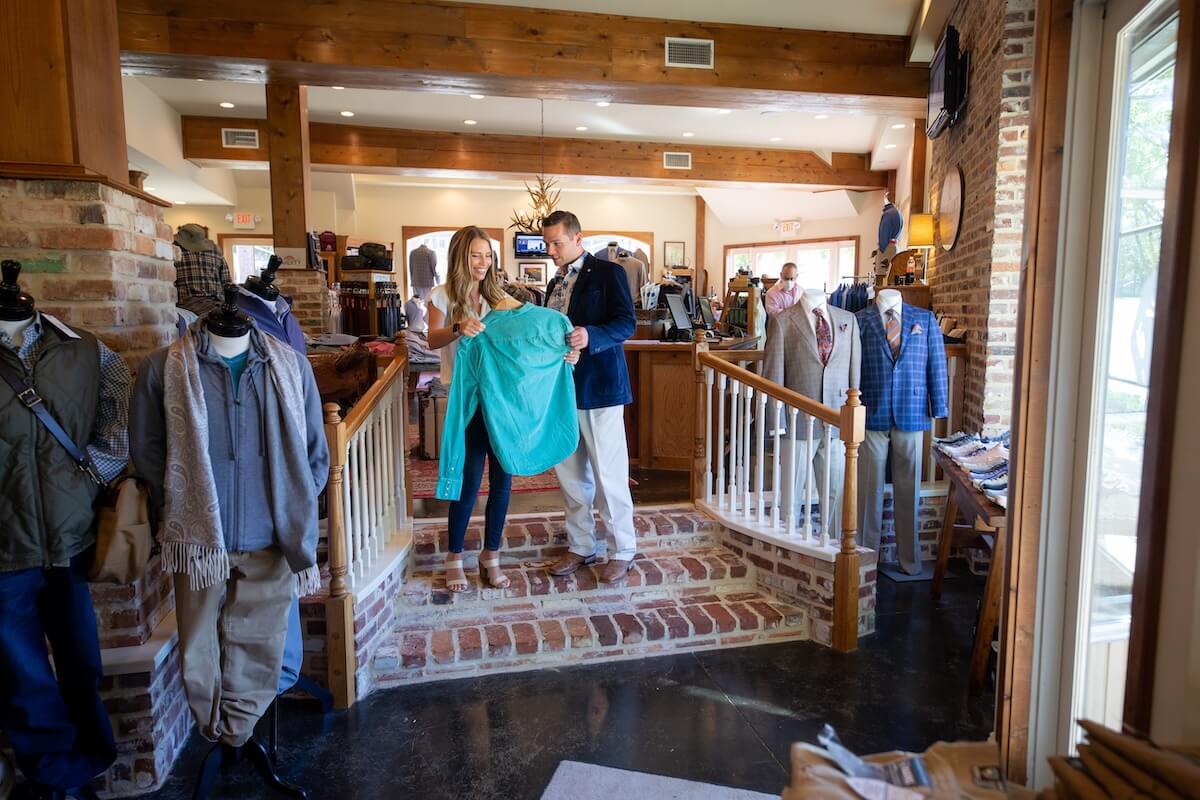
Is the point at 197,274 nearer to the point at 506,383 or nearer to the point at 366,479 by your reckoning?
the point at 366,479

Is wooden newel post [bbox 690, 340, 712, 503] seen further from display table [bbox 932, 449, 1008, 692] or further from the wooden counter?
display table [bbox 932, 449, 1008, 692]

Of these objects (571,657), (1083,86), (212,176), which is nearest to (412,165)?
(212,176)

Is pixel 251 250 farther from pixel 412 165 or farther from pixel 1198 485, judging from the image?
pixel 1198 485

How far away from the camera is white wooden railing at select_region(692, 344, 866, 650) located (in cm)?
309

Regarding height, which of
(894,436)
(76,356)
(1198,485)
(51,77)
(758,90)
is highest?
(758,90)

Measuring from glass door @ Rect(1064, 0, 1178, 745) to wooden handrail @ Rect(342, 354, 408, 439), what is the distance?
219 cm

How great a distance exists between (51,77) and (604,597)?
8.67ft

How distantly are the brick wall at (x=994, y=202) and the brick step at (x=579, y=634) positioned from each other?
1.76 metres

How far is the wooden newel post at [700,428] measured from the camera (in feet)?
13.0

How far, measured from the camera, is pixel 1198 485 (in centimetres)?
108

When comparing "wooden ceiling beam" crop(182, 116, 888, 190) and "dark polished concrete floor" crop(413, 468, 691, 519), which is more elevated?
"wooden ceiling beam" crop(182, 116, 888, 190)

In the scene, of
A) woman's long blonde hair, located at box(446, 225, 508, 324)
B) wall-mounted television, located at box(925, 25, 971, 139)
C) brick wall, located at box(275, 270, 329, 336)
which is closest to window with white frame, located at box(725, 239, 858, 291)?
wall-mounted television, located at box(925, 25, 971, 139)

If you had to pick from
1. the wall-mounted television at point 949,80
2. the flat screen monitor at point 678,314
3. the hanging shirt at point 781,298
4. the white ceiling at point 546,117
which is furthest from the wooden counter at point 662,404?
the white ceiling at point 546,117

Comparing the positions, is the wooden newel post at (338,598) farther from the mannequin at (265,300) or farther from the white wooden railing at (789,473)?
the white wooden railing at (789,473)
